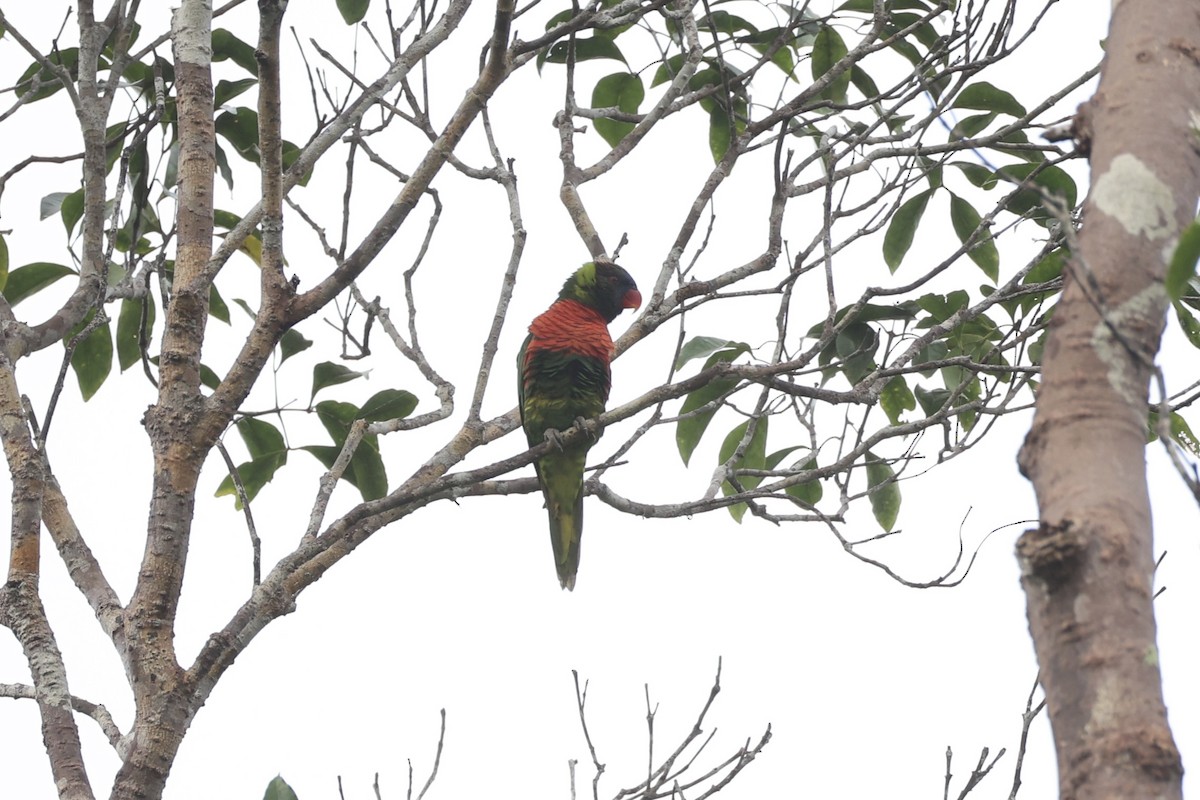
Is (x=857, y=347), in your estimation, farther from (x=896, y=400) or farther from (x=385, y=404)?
(x=385, y=404)

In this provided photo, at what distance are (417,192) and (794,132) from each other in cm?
125

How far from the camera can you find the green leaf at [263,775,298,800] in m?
2.09

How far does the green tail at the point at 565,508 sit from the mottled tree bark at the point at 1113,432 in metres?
2.80

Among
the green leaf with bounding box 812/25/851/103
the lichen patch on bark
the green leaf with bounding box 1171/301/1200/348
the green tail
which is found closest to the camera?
the lichen patch on bark

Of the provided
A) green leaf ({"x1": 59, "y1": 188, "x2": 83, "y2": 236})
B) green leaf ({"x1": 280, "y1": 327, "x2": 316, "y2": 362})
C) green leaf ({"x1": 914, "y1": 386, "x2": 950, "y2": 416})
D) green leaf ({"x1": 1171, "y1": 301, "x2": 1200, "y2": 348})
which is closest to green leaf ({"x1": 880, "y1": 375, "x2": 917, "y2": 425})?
green leaf ({"x1": 914, "y1": 386, "x2": 950, "y2": 416})

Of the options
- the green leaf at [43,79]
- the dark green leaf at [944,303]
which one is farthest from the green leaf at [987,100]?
the green leaf at [43,79]

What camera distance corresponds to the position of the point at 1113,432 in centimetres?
84

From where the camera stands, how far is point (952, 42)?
2.81m

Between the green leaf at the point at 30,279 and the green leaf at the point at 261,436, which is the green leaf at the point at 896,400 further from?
the green leaf at the point at 30,279

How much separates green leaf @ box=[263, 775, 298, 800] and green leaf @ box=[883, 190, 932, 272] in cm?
195

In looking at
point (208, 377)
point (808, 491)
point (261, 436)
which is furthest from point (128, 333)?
point (808, 491)

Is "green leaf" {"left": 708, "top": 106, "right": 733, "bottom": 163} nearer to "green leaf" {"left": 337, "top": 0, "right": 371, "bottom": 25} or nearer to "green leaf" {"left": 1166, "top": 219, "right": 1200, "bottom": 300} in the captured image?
"green leaf" {"left": 337, "top": 0, "right": 371, "bottom": 25}

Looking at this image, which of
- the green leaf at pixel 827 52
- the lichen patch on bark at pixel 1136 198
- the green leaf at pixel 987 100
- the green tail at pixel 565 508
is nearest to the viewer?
the lichen patch on bark at pixel 1136 198

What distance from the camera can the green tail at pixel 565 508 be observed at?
12.3ft
